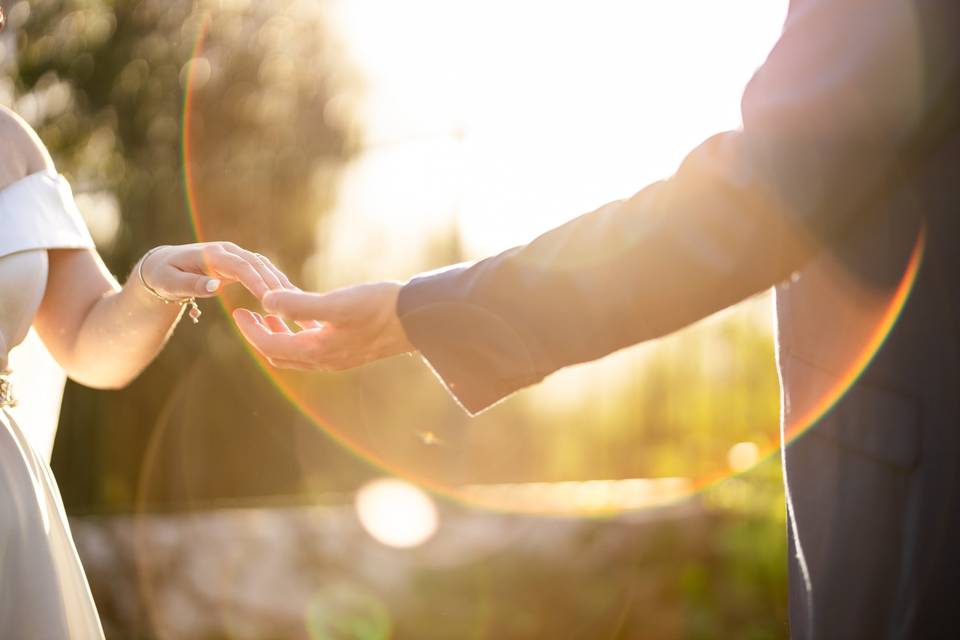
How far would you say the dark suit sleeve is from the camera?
1244mm

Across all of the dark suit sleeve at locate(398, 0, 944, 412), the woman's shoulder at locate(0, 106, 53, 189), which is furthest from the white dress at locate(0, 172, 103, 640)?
the dark suit sleeve at locate(398, 0, 944, 412)

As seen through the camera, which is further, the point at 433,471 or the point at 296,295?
the point at 433,471

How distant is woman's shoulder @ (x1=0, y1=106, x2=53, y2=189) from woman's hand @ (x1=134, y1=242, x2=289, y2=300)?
439 millimetres

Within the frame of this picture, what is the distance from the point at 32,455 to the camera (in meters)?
2.30

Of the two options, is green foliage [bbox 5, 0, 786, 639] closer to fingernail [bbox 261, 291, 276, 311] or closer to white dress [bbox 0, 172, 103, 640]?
white dress [bbox 0, 172, 103, 640]

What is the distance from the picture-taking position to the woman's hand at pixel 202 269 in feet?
7.00

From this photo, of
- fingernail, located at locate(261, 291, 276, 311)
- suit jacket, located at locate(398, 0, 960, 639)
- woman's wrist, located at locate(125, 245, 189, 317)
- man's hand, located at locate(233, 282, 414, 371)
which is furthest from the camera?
woman's wrist, located at locate(125, 245, 189, 317)

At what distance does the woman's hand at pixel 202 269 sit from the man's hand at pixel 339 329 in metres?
0.39

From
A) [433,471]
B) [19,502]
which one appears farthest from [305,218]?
[19,502]

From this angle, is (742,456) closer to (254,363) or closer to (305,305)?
(254,363)

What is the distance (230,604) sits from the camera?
19.6ft

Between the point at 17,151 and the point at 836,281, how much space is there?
2.13 m

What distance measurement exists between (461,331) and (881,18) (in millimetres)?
716

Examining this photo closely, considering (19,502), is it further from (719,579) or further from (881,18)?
(719,579)
